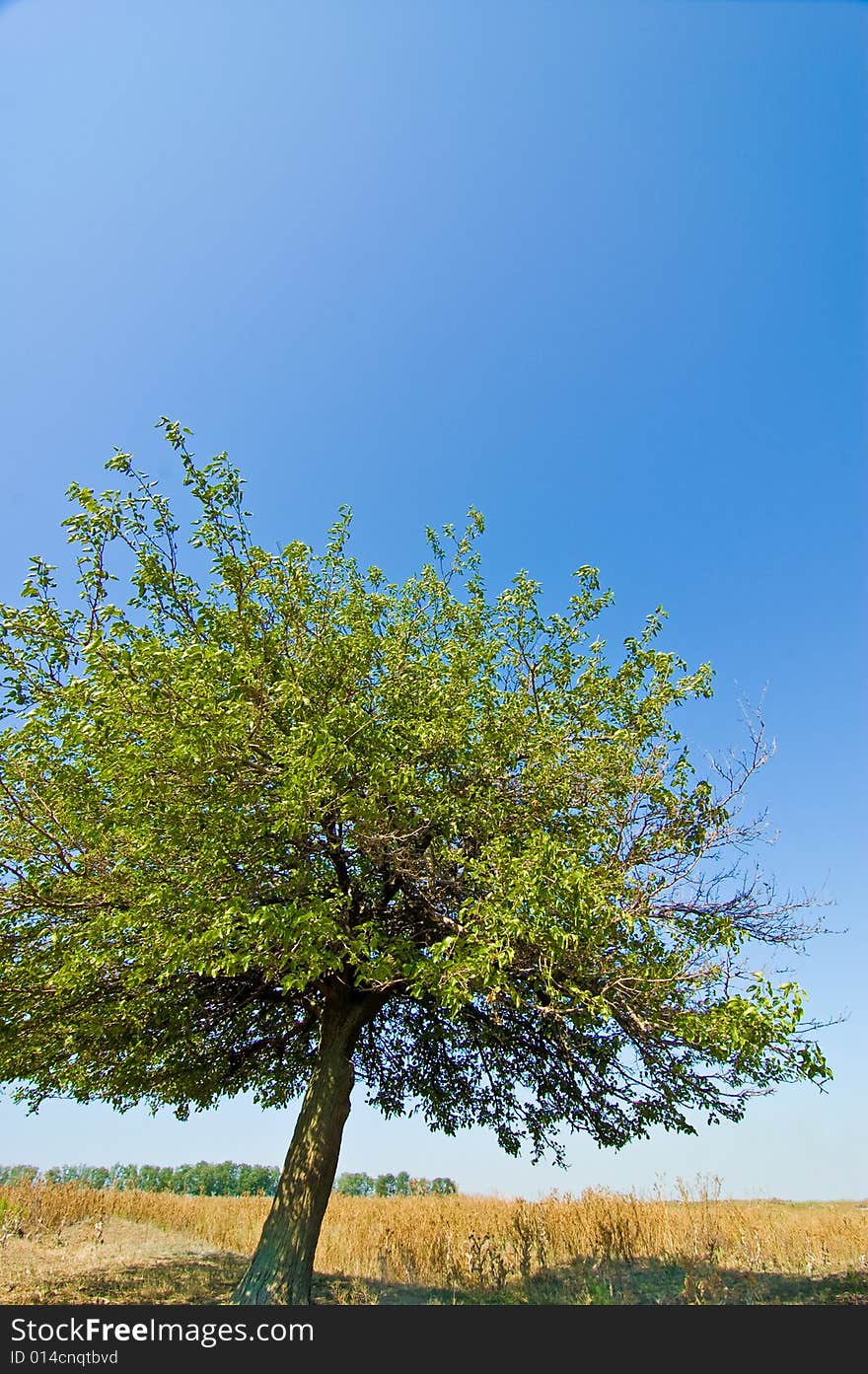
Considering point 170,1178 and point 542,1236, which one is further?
point 170,1178

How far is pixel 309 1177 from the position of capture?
10414 mm

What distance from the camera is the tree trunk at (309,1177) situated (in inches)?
382

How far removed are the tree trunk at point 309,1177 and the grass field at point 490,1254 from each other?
1651 mm

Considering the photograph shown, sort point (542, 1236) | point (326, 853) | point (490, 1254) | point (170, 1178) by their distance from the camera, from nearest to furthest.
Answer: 1. point (326, 853)
2. point (490, 1254)
3. point (542, 1236)
4. point (170, 1178)

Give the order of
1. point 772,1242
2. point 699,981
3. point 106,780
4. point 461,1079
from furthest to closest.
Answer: point 772,1242 → point 461,1079 → point 106,780 → point 699,981

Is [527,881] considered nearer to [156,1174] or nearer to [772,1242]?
[772,1242]

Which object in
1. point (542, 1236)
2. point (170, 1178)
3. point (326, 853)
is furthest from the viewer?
point (170, 1178)

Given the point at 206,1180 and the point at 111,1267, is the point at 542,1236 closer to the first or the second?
the point at 111,1267

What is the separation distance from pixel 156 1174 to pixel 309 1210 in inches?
717

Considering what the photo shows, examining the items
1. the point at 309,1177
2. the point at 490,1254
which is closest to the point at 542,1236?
the point at 490,1254

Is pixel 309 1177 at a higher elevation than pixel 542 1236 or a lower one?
higher

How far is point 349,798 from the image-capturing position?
8.80 m

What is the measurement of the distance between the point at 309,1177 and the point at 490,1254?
20.3 feet

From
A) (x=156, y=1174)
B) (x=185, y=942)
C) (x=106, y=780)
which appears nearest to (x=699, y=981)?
(x=185, y=942)
